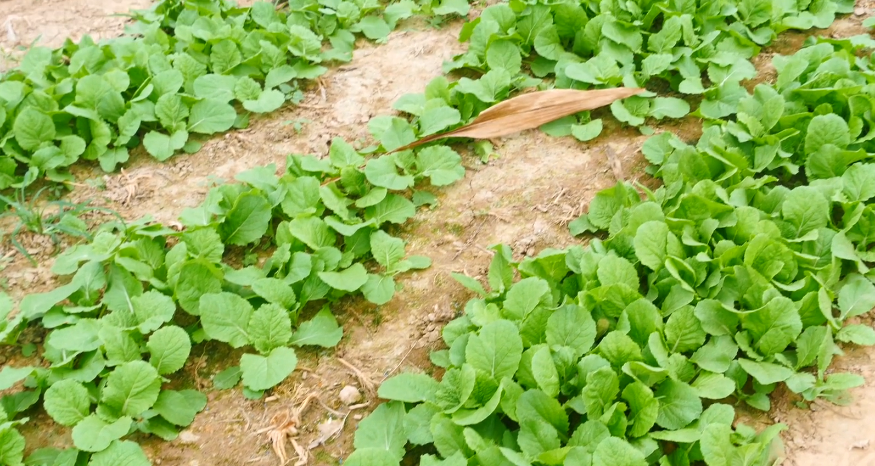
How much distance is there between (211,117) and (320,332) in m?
1.69

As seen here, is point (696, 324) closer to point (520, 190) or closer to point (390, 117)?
point (520, 190)

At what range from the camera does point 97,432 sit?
8.09 feet

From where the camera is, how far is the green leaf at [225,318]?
280 centimetres

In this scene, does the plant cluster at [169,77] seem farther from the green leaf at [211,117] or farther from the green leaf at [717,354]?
the green leaf at [717,354]

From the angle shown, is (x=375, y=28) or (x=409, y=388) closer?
(x=409, y=388)

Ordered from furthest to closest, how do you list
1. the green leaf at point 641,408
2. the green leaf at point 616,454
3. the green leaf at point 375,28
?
the green leaf at point 375,28 → the green leaf at point 641,408 → the green leaf at point 616,454

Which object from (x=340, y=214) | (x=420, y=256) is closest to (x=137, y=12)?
(x=340, y=214)

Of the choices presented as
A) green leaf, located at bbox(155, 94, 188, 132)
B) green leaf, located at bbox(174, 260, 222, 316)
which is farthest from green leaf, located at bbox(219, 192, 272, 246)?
green leaf, located at bbox(155, 94, 188, 132)

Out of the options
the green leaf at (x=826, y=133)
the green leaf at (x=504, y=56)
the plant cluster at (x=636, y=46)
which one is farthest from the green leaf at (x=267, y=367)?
the green leaf at (x=826, y=133)

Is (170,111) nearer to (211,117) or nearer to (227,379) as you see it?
(211,117)

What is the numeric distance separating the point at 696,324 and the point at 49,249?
2943 mm

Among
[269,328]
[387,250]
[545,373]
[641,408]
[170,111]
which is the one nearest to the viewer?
[641,408]

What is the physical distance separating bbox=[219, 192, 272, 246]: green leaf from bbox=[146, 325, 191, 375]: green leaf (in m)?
0.68

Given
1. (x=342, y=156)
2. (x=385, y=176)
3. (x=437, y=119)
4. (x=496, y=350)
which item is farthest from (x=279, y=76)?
(x=496, y=350)
